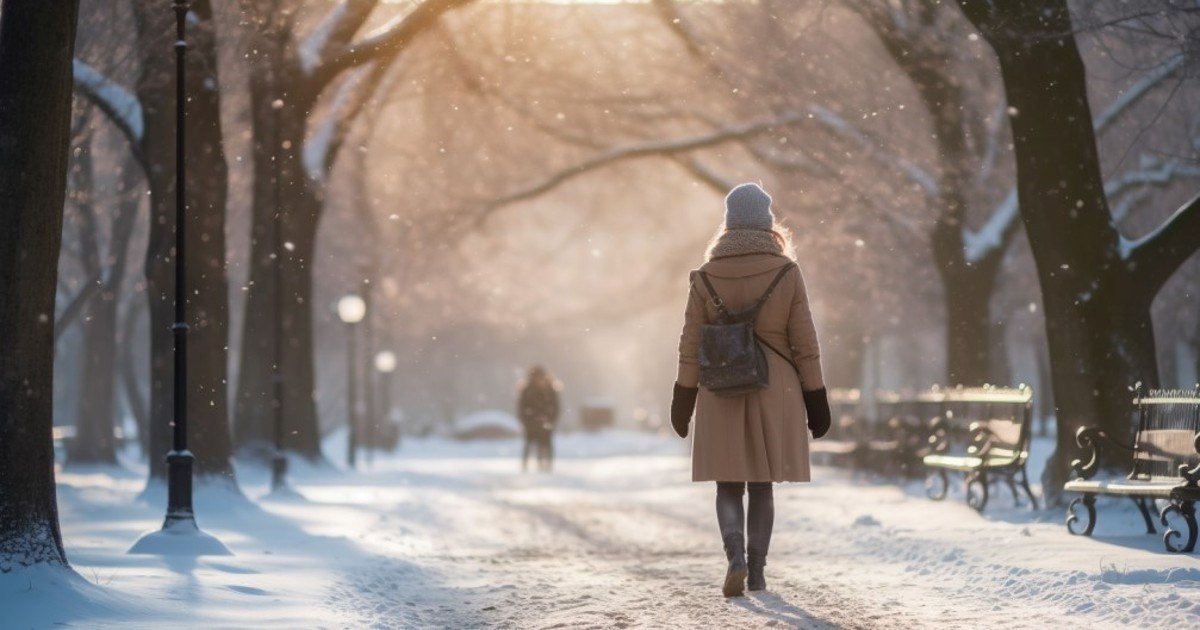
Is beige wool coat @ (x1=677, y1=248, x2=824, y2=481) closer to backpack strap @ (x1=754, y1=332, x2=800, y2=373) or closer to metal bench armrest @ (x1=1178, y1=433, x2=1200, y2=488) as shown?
backpack strap @ (x1=754, y1=332, x2=800, y2=373)

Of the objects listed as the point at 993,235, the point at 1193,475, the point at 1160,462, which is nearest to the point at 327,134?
the point at 993,235

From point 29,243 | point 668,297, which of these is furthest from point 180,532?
point 668,297

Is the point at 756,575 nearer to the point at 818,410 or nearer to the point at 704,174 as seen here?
the point at 818,410

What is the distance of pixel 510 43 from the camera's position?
22.2 m

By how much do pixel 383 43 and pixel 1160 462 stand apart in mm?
9212

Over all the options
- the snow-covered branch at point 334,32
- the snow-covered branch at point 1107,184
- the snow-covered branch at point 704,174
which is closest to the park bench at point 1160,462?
the snow-covered branch at point 1107,184

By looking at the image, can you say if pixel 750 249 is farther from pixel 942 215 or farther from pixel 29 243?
pixel 942 215

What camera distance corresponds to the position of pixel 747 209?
9.79 metres

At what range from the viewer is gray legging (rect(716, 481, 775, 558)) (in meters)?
9.74

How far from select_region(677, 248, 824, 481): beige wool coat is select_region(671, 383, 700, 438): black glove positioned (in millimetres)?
50

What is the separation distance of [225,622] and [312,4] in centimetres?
1140

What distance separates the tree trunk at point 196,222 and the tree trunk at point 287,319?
4656 millimetres

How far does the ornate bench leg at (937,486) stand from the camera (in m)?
19.2

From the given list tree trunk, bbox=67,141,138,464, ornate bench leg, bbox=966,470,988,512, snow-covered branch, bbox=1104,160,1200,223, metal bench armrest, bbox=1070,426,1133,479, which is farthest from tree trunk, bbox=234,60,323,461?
metal bench armrest, bbox=1070,426,1133,479
